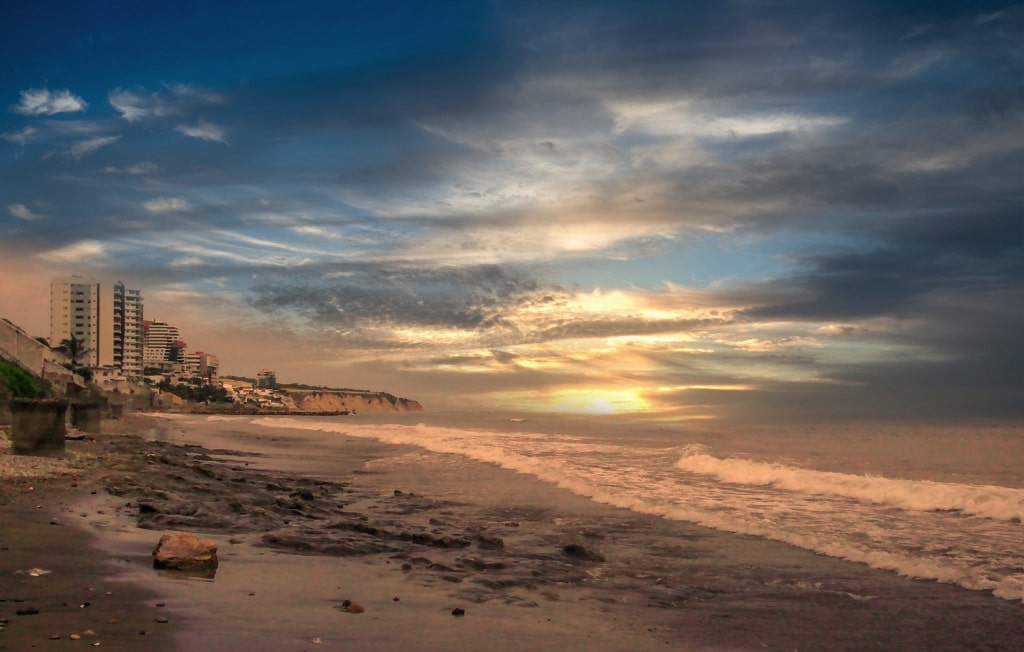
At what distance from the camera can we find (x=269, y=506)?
43.5 ft

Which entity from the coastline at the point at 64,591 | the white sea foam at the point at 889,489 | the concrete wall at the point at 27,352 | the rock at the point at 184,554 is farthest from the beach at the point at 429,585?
the concrete wall at the point at 27,352

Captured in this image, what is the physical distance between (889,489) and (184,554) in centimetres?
1583

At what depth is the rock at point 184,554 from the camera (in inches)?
295

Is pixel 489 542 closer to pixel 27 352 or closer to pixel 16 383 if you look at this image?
pixel 16 383

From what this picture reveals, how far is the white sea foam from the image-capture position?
603 inches

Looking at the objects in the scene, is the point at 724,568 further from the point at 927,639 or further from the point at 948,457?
the point at 948,457

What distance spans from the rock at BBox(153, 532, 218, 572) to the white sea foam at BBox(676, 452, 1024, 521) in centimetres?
1388

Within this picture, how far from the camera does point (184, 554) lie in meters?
7.57

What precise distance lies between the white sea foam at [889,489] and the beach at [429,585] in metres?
6.44

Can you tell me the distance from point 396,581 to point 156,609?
2.61 metres

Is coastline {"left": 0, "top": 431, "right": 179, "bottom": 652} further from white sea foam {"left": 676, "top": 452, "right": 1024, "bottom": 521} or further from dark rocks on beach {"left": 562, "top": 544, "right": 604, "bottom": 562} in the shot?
white sea foam {"left": 676, "top": 452, "right": 1024, "bottom": 521}

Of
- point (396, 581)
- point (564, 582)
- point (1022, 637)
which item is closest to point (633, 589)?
point (564, 582)

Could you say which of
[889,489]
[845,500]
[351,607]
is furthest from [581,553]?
[889,489]

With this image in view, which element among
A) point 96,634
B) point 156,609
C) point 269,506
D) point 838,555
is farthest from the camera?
point 269,506
